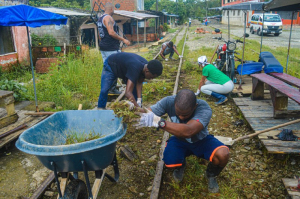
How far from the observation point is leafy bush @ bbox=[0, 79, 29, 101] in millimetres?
6074

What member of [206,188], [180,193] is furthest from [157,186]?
[206,188]

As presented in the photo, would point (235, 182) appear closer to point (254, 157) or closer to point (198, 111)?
point (254, 157)

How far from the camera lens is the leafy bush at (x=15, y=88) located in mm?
6074

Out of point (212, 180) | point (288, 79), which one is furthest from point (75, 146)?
point (288, 79)

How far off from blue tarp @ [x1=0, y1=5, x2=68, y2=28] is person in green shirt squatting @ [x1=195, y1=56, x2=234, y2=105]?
373cm

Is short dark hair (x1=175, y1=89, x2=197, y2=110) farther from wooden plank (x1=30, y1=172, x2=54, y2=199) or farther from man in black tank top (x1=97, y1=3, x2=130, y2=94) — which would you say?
man in black tank top (x1=97, y1=3, x2=130, y2=94)

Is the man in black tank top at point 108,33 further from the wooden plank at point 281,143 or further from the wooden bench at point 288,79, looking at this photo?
the wooden bench at point 288,79

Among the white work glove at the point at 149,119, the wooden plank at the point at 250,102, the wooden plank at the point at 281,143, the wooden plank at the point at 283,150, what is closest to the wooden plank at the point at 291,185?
the wooden plank at the point at 283,150

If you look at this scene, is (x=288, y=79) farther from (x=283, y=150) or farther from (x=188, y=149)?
(x=188, y=149)

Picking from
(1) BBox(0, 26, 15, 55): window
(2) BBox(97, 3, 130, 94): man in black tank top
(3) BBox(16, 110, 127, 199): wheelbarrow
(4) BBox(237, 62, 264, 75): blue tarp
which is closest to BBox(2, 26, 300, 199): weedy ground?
(3) BBox(16, 110, 127, 199): wheelbarrow

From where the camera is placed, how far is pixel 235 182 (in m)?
3.47

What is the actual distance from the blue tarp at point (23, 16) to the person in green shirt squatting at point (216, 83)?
3.73 meters

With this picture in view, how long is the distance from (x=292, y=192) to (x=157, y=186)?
156cm

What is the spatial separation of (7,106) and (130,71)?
92.0 inches
